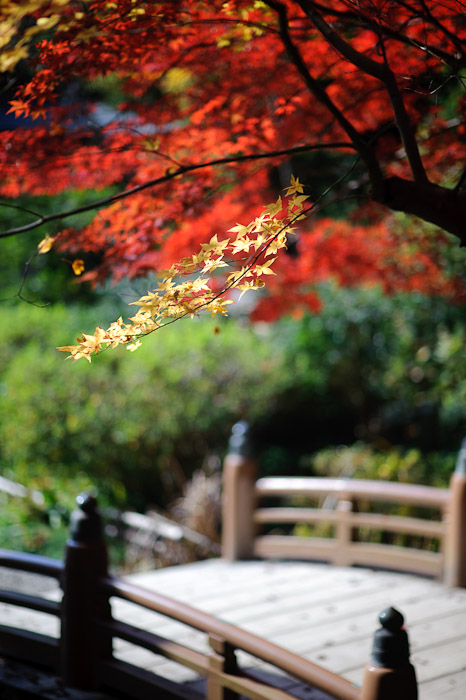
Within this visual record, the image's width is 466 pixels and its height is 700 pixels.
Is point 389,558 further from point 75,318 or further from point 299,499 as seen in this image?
point 75,318

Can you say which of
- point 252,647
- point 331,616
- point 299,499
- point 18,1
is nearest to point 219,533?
point 299,499

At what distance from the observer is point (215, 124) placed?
4082mm

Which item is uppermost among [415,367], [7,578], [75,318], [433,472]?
[75,318]

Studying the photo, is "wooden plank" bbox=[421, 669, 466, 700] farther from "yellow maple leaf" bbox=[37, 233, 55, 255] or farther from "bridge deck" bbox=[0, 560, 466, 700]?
"yellow maple leaf" bbox=[37, 233, 55, 255]

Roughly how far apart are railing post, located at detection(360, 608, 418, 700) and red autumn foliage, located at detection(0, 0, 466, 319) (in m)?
1.47

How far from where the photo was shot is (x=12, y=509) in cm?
730

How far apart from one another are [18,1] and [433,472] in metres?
6.62

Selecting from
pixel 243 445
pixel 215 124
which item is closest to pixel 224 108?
pixel 215 124

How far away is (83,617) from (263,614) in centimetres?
152

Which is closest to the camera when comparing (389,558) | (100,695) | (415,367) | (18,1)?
(18,1)

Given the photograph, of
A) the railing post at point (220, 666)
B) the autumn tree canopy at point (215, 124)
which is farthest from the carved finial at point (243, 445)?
the railing post at point (220, 666)

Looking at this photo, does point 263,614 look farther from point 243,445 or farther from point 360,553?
point 243,445

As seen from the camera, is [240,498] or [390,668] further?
Answer: [240,498]

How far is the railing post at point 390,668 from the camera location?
100.0 inches
